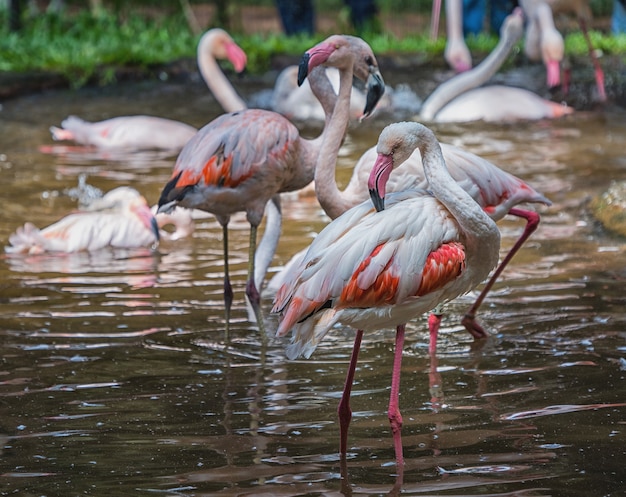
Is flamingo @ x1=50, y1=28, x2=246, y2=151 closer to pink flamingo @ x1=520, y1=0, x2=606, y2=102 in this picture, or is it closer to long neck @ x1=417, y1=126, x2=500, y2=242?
pink flamingo @ x1=520, y1=0, x2=606, y2=102

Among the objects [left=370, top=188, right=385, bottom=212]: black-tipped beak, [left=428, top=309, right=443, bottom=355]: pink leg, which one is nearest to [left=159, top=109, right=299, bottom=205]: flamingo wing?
[left=428, top=309, right=443, bottom=355]: pink leg

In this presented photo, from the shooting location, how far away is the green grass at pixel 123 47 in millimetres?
11883

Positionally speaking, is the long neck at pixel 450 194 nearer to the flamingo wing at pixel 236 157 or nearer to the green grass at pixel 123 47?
the flamingo wing at pixel 236 157

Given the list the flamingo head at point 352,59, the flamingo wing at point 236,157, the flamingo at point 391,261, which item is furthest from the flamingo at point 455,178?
the flamingo at point 391,261

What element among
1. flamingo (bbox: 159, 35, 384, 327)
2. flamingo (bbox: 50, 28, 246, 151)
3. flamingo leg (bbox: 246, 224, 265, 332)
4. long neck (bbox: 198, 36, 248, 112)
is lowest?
flamingo leg (bbox: 246, 224, 265, 332)

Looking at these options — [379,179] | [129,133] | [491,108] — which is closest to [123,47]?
[129,133]

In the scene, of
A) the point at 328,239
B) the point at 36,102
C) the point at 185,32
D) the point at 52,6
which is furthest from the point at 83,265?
the point at 52,6

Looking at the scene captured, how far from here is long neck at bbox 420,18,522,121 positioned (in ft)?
25.2

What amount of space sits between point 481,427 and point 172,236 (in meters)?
3.63

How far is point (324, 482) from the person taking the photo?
3188mm

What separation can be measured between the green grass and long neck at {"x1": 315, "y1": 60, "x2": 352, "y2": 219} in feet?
24.1

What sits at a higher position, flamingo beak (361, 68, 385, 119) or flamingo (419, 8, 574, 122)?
flamingo beak (361, 68, 385, 119)

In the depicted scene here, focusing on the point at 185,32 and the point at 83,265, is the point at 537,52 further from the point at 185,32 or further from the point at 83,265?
the point at 83,265

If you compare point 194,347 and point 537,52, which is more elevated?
point 537,52
